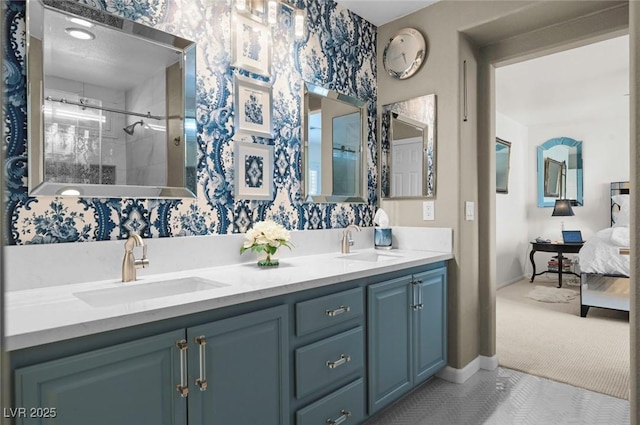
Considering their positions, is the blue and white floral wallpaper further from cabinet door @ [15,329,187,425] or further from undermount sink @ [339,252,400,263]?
cabinet door @ [15,329,187,425]

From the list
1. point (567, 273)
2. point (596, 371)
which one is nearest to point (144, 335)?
point (596, 371)

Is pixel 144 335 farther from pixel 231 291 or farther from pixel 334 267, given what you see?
pixel 334 267

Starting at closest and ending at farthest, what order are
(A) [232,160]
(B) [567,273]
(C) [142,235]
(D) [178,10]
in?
(C) [142,235] < (D) [178,10] < (A) [232,160] < (B) [567,273]

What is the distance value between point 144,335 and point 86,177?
2.50ft

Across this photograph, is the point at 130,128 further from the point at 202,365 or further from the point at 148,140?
the point at 202,365

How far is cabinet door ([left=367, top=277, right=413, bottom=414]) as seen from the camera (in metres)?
1.91

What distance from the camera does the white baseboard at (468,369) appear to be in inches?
99.0

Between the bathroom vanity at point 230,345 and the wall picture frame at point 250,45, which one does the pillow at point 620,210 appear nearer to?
the bathroom vanity at point 230,345

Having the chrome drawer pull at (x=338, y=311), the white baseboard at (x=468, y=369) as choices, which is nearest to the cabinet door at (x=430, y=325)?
the white baseboard at (x=468, y=369)

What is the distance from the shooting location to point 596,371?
2.65 meters

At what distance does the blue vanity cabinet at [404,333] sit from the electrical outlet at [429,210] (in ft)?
1.24

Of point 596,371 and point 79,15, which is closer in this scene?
point 79,15

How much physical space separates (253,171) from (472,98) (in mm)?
1629

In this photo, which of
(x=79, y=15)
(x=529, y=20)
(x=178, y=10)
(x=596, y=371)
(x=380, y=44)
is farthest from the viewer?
(x=380, y=44)
